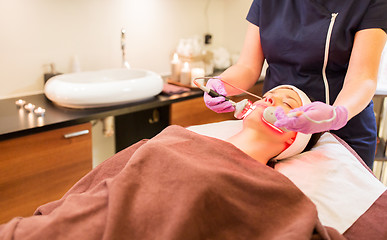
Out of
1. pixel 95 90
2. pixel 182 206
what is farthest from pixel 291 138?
pixel 95 90

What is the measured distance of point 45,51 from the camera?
2.12 m

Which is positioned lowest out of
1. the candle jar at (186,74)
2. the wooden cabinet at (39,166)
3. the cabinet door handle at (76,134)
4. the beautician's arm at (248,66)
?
the wooden cabinet at (39,166)

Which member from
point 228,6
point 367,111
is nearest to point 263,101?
point 367,111

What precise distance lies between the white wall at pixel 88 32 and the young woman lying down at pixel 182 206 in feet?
4.15

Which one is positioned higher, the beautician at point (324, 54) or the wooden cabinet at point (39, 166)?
the beautician at point (324, 54)

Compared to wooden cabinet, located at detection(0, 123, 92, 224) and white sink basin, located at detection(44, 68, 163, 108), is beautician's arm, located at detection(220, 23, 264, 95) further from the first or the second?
wooden cabinet, located at detection(0, 123, 92, 224)

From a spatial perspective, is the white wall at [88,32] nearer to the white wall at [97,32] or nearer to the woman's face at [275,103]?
the white wall at [97,32]

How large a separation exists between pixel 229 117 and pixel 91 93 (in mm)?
1121

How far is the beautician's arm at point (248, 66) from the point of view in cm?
149

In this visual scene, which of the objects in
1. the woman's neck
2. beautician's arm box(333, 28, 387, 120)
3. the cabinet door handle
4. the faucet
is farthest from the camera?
the faucet

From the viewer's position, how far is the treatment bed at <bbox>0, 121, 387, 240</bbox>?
90cm

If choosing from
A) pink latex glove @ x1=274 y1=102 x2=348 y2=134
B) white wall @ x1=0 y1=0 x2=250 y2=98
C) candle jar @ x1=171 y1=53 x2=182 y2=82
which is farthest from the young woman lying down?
candle jar @ x1=171 y1=53 x2=182 y2=82

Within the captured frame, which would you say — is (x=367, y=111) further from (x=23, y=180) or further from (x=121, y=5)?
(x=121, y=5)

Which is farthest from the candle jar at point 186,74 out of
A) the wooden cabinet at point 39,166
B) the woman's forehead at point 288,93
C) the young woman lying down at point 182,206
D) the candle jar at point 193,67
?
the young woman lying down at point 182,206
